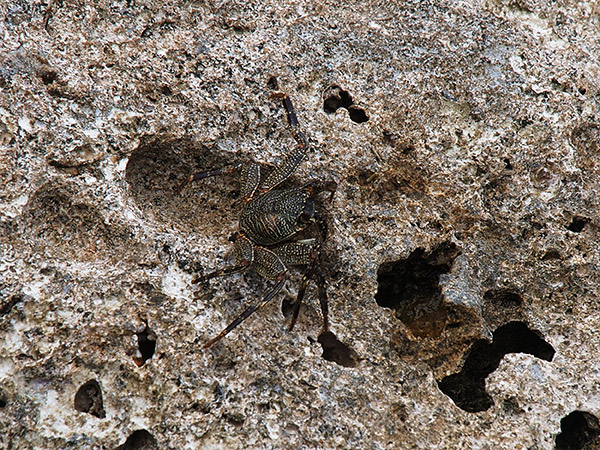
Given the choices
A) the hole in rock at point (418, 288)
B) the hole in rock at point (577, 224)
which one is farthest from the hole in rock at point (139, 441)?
the hole in rock at point (577, 224)

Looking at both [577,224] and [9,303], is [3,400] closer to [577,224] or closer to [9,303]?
[9,303]

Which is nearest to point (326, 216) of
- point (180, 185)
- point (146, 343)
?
Result: point (180, 185)

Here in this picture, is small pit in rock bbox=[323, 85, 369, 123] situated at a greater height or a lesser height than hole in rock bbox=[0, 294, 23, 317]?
greater

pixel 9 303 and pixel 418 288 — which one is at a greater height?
pixel 418 288

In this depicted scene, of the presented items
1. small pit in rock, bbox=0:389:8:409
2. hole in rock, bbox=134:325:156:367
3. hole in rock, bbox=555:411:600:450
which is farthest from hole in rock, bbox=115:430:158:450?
hole in rock, bbox=555:411:600:450

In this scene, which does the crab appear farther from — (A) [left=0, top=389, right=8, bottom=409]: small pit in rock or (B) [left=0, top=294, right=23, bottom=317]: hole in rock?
(A) [left=0, top=389, right=8, bottom=409]: small pit in rock

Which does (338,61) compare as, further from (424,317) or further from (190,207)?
(424,317)

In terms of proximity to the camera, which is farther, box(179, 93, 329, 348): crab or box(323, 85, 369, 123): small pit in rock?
box(323, 85, 369, 123): small pit in rock
